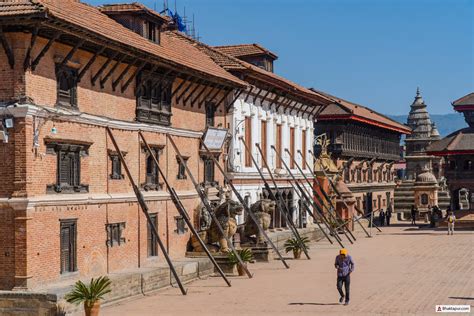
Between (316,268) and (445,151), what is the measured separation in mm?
36733

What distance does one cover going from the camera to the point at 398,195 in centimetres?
10312

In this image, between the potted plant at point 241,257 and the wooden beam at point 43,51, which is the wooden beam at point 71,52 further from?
the potted plant at point 241,257

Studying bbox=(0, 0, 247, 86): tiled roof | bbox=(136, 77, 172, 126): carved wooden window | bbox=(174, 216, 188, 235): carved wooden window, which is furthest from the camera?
bbox=(174, 216, 188, 235): carved wooden window

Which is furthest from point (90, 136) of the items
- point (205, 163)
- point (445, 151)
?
point (445, 151)

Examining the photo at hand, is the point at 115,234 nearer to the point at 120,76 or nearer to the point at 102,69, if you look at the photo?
the point at 120,76

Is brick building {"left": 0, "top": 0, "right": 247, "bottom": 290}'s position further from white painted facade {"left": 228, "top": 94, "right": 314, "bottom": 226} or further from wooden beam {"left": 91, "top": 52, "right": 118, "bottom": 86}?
white painted facade {"left": 228, "top": 94, "right": 314, "bottom": 226}

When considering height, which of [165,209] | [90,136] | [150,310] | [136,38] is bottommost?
[150,310]

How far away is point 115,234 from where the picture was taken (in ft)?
99.7

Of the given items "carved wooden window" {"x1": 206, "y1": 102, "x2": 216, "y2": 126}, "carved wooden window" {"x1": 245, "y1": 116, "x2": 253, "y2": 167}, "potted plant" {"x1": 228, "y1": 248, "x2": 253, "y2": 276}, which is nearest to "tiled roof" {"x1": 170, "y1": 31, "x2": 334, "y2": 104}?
"carved wooden window" {"x1": 245, "y1": 116, "x2": 253, "y2": 167}

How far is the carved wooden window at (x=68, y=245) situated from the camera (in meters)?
26.4

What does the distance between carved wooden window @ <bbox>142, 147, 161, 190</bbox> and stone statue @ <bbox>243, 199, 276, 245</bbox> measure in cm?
764

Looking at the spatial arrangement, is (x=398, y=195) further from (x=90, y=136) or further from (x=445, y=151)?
(x=90, y=136)

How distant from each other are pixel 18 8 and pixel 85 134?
5464 mm

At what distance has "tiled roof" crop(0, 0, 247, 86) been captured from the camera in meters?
24.6
